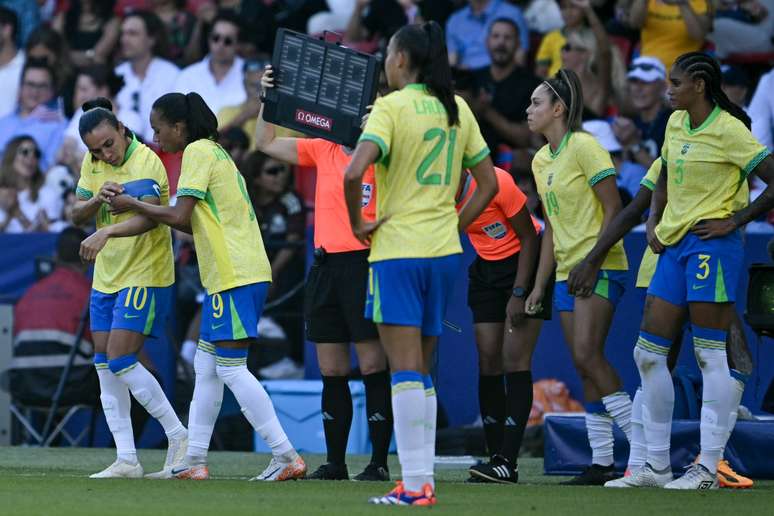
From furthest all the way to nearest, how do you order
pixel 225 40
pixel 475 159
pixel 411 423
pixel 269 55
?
pixel 269 55, pixel 225 40, pixel 475 159, pixel 411 423

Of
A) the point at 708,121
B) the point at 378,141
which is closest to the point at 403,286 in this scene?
the point at 378,141

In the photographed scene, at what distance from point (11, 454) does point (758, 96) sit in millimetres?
6291

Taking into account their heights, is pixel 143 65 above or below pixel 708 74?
above

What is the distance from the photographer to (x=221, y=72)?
14.1m

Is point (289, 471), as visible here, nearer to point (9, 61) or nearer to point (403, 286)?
point (403, 286)

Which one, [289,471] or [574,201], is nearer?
[289,471]

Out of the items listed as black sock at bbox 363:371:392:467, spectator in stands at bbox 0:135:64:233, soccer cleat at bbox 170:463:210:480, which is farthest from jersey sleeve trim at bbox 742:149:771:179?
spectator in stands at bbox 0:135:64:233

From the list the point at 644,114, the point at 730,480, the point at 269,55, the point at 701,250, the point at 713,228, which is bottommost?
the point at 730,480

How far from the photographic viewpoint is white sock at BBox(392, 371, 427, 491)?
238 inches

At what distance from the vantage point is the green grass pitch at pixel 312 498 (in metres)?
6.01

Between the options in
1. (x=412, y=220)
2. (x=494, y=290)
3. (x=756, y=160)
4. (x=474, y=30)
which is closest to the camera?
(x=412, y=220)

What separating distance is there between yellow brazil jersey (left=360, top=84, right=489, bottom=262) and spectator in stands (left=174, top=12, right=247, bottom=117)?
25.7 ft

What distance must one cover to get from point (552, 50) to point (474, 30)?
0.85 meters

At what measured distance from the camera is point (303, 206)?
12578 millimetres
